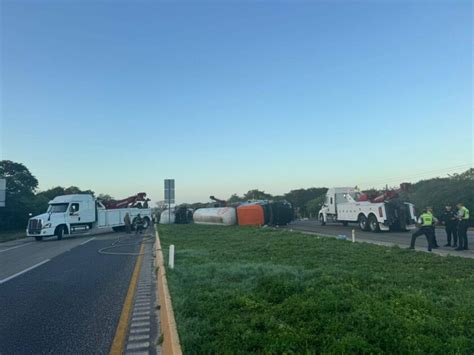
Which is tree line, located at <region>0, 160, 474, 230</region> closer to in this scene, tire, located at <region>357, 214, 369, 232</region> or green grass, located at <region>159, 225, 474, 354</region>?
tire, located at <region>357, 214, 369, 232</region>

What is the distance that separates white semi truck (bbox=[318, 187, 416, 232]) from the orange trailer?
597 centimetres

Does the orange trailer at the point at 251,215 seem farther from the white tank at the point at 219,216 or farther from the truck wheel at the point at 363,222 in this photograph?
the truck wheel at the point at 363,222

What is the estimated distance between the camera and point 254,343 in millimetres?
4395

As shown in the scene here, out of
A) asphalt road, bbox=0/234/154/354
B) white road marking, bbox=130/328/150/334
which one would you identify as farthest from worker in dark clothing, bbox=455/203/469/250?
white road marking, bbox=130/328/150/334

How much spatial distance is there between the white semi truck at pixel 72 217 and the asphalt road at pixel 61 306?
508 inches

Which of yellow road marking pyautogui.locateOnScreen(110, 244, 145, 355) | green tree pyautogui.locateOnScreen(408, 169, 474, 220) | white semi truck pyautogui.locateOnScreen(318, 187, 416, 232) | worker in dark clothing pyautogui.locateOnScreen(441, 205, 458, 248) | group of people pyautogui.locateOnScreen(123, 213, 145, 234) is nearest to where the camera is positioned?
yellow road marking pyautogui.locateOnScreen(110, 244, 145, 355)

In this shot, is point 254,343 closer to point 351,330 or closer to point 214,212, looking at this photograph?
point 351,330

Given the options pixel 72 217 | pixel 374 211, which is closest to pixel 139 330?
pixel 374 211

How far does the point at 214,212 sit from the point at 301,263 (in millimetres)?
24673

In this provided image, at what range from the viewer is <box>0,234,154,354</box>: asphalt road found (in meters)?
5.11

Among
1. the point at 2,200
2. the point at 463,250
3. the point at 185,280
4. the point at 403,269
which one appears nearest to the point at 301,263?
the point at 403,269

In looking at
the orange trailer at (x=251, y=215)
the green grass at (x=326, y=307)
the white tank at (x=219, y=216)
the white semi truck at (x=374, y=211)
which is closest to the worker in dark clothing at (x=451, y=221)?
the green grass at (x=326, y=307)

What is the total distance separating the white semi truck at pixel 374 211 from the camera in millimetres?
20859

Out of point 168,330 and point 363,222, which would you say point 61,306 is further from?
point 363,222
